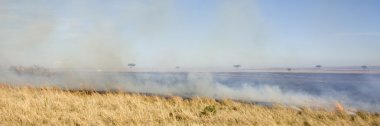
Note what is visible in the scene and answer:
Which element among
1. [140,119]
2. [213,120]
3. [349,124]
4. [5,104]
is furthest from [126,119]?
[349,124]

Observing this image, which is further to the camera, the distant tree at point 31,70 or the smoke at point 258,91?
the distant tree at point 31,70

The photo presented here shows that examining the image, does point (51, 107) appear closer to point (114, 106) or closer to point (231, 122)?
point (114, 106)

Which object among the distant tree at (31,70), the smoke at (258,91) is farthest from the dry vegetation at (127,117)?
the distant tree at (31,70)

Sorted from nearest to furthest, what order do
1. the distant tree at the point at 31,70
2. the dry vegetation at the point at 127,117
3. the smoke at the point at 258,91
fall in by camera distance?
the dry vegetation at the point at 127,117, the smoke at the point at 258,91, the distant tree at the point at 31,70

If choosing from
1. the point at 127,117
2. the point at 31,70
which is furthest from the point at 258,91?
the point at 31,70

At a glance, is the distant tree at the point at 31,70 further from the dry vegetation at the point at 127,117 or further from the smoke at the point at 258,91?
the dry vegetation at the point at 127,117

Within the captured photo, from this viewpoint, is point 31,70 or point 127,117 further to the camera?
point 31,70

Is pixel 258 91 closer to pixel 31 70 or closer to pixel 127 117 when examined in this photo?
pixel 127 117

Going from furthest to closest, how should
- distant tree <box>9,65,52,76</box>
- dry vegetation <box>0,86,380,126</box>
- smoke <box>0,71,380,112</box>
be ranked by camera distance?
distant tree <box>9,65,52,76</box>
smoke <box>0,71,380,112</box>
dry vegetation <box>0,86,380,126</box>

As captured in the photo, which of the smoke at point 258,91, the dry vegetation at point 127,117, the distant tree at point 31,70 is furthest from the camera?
the distant tree at point 31,70

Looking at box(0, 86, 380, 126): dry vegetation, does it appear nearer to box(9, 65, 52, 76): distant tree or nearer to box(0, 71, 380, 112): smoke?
box(0, 71, 380, 112): smoke

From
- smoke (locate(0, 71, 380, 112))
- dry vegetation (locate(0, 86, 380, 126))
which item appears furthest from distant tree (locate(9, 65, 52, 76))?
dry vegetation (locate(0, 86, 380, 126))

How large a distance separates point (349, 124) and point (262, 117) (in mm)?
3011

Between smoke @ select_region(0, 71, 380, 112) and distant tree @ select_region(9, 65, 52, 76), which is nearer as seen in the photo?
smoke @ select_region(0, 71, 380, 112)
